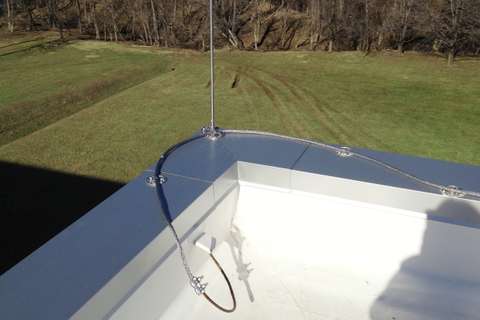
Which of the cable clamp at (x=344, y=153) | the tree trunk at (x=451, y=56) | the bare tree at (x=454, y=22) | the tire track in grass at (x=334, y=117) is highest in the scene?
the bare tree at (x=454, y=22)

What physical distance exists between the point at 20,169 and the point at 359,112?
131 inches

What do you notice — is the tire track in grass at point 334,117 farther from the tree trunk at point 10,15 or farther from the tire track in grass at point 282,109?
the tree trunk at point 10,15

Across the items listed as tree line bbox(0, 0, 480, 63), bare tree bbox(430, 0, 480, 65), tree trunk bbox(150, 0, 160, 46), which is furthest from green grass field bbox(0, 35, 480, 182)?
tree trunk bbox(150, 0, 160, 46)

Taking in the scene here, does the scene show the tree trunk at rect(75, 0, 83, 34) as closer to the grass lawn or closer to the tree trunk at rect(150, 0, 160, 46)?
the grass lawn

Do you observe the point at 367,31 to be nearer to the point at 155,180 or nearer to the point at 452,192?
the point at 452,192

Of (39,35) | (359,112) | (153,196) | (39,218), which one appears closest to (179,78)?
(359,112)

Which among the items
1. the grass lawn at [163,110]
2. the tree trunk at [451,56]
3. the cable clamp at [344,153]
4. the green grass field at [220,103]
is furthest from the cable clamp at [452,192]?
the tree trunk at [451,56]

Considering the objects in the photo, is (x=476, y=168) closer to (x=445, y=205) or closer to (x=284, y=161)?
(x=445, y=205)

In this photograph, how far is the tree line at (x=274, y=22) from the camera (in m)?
6.46

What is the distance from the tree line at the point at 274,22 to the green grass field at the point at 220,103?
0.43 meters

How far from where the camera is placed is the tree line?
6.46m

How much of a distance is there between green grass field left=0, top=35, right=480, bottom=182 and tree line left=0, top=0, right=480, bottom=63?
43 centimetres

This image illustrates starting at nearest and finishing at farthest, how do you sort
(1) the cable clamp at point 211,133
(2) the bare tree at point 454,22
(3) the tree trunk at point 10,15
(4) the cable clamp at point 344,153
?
(4) the cable clamp at point 344,153 → (1) the cable clamp at point 211,133 → (2) the bare tree at point 454,22 → (3) the tree trunk at point 10,15

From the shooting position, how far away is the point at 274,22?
8320mm
